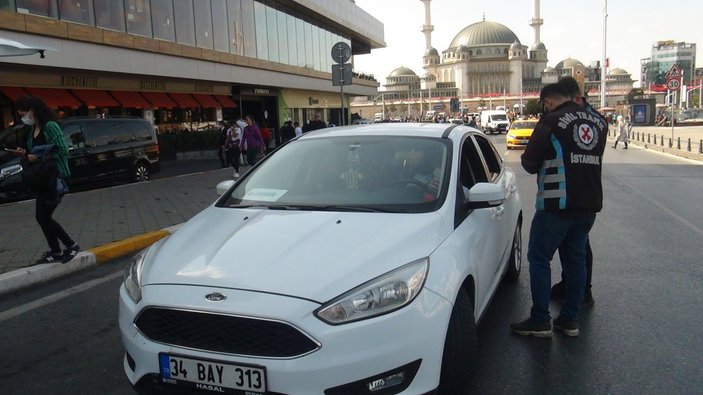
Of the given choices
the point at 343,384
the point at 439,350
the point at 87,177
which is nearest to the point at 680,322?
the point at 439,350

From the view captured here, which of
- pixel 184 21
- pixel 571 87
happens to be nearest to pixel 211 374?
pixel 571 87

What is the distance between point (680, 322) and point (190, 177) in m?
13.4

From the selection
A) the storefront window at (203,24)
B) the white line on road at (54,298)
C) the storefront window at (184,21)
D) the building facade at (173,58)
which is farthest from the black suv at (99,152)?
the storefront window at (203,24)

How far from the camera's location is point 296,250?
2832mm

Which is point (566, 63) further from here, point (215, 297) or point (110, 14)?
point (215, 297)

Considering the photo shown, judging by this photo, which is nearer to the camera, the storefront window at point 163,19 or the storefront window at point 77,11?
the storefront window at point 77,11

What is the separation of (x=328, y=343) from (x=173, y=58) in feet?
74.6

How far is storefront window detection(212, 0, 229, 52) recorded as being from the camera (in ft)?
86.0

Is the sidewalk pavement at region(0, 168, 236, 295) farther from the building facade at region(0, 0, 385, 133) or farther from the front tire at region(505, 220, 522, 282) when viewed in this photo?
the front tire at region(505, 220, 522, 282)

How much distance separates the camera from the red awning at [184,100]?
25.5 m

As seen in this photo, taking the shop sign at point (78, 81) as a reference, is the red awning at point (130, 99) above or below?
below

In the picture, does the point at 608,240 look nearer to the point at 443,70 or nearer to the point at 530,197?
the point at 530,197

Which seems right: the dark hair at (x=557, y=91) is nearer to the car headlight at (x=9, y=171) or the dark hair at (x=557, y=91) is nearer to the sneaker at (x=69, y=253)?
the sneaker at (x=69, y=253)

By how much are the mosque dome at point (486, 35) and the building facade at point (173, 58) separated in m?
127
